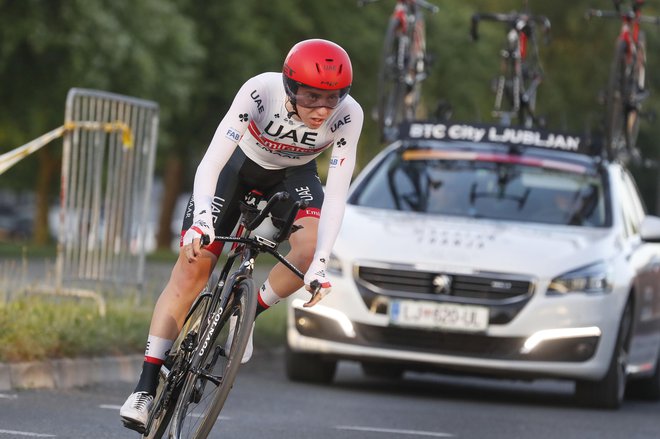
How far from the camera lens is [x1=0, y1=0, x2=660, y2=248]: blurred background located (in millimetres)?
29781

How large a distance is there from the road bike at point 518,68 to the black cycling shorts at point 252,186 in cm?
854

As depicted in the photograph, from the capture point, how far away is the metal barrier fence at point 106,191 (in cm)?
1405

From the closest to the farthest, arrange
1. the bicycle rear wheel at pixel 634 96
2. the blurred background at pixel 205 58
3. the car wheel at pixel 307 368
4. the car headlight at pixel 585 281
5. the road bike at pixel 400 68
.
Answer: the car headlight at pixel 585 281 → the car wheel at pixel 307 368 → the road bike at pixel 400 68 → the bicycle rear wheel at pixel 634 96 → the blurred background at pixel 205 58

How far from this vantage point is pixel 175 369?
7.25m

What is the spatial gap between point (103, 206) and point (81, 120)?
1.19 m

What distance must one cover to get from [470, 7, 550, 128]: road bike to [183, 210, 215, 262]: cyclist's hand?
947cm

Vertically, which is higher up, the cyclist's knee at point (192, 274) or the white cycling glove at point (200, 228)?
the white cycling glove at point (200, 228)

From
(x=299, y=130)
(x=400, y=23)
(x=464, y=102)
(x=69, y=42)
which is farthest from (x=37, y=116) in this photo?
(x=299, y=130)

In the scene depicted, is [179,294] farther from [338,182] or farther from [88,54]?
[88,54]

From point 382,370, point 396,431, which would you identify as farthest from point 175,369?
point 382,370

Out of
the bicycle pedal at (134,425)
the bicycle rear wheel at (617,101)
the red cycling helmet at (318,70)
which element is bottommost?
the bicycle pedal at (134,425)

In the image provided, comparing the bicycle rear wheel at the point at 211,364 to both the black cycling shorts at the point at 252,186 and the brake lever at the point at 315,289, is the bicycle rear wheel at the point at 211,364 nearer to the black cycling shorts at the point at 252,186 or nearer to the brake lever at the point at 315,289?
the brake lever at the point at 315,289

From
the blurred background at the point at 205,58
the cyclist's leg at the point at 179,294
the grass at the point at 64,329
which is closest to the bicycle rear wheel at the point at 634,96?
the blurred background at the point at 205,58

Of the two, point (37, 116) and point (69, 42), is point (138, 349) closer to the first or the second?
point (69, 42)
